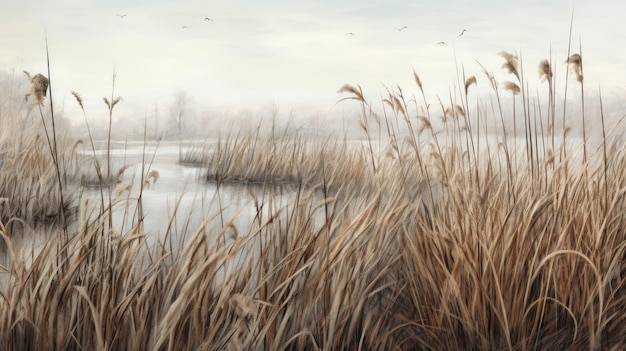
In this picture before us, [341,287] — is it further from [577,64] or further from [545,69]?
[577,64]

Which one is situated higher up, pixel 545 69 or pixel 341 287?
pixel 545 69

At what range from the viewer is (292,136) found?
2.85 m

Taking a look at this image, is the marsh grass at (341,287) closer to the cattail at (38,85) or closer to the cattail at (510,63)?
the cattail at (510,63)

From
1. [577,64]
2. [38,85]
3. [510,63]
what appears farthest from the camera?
[577,64]

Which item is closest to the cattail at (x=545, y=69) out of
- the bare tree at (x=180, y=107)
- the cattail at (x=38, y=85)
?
the cattail at (x=38, y=85)

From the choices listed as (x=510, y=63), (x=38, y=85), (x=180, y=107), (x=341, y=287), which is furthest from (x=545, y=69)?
(x=180, y=107)

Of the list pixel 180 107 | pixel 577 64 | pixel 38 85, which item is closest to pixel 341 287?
pixel 38 85

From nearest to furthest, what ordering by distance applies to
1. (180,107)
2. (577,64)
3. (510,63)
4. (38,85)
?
Answer: (38,85) < (510,63) < (577,64) < (180,107)

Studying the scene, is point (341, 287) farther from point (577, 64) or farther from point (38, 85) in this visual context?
point (577, 64)

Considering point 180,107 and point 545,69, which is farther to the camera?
point 180,107

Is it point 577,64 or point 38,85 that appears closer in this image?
point 38,85

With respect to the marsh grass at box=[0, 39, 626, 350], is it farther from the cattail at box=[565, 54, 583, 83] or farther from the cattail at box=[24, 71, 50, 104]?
the cattail at box=[24, 71, 50, 104]

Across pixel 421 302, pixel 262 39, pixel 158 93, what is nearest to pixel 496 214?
pixel 421 302

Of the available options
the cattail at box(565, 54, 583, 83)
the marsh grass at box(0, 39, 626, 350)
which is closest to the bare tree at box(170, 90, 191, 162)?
the marsh grass at box(0, 39, 626, 350)
